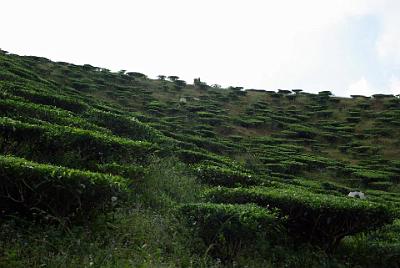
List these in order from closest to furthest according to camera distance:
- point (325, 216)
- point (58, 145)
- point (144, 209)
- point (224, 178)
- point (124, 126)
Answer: point (325, 216)
point (144, 209)
point (58, 145)
point (224, 178)
point (124, 126)

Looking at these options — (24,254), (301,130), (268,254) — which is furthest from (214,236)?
(301,130)

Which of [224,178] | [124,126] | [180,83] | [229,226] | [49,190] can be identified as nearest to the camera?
[49,190]

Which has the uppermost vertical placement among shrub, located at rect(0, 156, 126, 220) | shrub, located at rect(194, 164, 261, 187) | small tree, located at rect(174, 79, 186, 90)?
small tree, located at rect(174, 79, 186, 90)

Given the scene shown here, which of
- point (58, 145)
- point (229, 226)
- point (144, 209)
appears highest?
point (58, 145)

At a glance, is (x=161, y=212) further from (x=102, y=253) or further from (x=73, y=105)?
(x=73, y=105)

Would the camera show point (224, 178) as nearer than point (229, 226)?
No

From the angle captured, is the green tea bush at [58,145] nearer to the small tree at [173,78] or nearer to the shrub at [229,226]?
the shrub at [229,226]

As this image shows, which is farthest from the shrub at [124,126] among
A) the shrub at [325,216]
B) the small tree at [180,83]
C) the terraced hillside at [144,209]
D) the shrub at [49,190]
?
the small tree at [180,83]

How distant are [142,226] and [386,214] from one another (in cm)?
444

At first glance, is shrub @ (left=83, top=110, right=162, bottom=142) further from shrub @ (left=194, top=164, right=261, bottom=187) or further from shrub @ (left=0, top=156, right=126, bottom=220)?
shrub @ (left=0, top=156, right=126, bottom=220)

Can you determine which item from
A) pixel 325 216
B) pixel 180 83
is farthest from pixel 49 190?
pixel 180 83

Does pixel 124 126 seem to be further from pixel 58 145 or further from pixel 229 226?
pixel 229 226

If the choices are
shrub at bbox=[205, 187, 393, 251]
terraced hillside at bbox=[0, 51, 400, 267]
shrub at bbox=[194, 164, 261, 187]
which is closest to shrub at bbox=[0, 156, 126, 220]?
terraced hillside at bbox=[0, 51, 400, 267]

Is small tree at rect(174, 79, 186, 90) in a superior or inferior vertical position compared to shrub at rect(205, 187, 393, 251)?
superior
